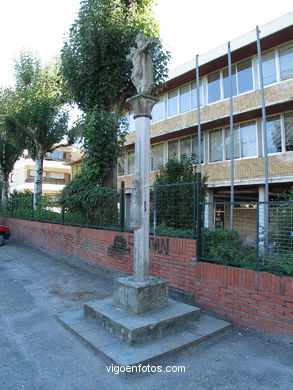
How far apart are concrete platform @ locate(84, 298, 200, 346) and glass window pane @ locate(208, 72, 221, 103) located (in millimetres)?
12067

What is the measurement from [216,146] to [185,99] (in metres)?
3.32

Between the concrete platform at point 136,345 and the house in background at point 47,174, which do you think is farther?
the house in background at point 47,174

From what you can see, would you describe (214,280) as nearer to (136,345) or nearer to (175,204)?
(136,345)

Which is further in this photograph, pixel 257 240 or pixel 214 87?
pixel 214 87

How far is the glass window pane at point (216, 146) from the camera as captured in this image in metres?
14.3

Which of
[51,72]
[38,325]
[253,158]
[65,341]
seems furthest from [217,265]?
[51,72]

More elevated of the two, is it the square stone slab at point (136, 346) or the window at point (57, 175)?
the window at point (57, 175)

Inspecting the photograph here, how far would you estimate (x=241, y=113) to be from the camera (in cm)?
1266

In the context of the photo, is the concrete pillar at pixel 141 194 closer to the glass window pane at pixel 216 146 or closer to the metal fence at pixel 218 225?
the metal fence at pixel 218 225

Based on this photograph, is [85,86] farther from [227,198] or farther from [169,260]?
[227,198]

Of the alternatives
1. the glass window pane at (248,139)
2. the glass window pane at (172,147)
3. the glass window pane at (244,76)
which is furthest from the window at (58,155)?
the glass window pane at (248,139)

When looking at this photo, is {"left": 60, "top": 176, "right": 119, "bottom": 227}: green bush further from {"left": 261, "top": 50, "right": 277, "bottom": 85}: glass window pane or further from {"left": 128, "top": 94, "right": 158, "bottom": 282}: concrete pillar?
{"left": 261, "top": 50, "right": 277, "bottom": 85}: glass window pane

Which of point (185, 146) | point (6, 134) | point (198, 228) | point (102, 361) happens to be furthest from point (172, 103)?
point (102, 361)

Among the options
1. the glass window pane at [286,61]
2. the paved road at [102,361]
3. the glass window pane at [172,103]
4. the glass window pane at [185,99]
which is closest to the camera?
the paved road at [102,361]
